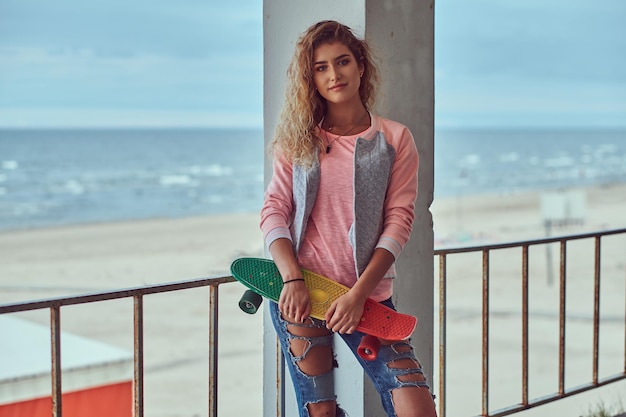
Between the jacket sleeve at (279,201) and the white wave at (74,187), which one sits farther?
the white wave at (74,187)

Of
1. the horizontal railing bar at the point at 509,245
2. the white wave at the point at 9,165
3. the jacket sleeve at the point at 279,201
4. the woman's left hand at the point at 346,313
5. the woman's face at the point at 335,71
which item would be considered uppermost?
the white wave at the point at 9,165

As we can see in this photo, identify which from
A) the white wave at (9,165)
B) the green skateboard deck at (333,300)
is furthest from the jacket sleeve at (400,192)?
the white wave at (9,165)

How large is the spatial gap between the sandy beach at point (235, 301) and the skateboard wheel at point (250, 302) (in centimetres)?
118

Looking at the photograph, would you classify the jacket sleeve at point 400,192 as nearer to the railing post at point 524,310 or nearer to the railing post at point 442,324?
the railing post at point 442,324

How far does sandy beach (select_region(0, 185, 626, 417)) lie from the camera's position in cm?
977

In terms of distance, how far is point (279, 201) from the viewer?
78.4 inches

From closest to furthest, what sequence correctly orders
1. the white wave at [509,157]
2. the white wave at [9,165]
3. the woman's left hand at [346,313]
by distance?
the woman's left hand at [346,313]
the white wave at [9,165]
the white wave at [509,157]

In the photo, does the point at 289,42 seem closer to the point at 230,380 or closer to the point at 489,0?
the point at 230,380

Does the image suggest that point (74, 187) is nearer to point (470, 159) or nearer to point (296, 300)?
point (470, 159)

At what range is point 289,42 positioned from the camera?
8.36 feet

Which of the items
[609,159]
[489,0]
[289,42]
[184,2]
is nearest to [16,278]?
[289,42]

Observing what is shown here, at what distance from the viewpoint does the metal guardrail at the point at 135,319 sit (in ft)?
6.54

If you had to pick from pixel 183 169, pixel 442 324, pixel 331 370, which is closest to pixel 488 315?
pixel 442 324

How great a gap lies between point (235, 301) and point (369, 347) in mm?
12707
